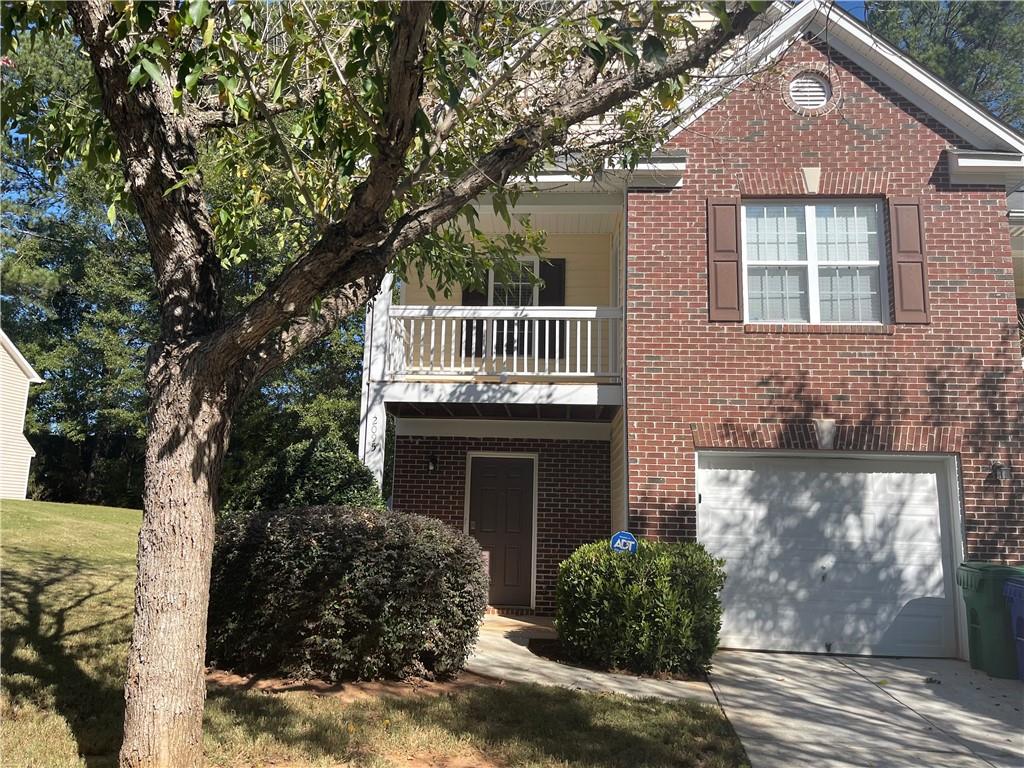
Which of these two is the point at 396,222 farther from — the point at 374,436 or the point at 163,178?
the point at 374,436

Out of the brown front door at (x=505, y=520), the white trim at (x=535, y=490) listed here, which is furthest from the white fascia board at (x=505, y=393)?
the brown front door at (x=505, y=520)

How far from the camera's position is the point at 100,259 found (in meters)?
27.6

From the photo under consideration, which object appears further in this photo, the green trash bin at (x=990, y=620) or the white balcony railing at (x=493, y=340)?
the white balcony railing at (x=493, y=340)

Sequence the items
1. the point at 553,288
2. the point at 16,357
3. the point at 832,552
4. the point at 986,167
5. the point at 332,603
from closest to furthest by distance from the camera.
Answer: the point at 332,603 < the point at 832,552 < the point at 986,167 < the point at 553,288 < the point at 16,357

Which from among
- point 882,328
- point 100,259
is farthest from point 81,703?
point 100,259

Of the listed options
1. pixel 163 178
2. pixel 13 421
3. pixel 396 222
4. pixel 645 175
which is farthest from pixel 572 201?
pixel 13 421

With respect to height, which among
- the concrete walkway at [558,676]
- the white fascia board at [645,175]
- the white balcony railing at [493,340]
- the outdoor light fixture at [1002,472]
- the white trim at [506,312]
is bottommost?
the concrete walkway at [558,676]

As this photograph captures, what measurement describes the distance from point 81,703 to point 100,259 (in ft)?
86.0

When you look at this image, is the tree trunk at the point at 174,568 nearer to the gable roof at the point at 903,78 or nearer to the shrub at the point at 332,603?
the shrub at the point at 332,603

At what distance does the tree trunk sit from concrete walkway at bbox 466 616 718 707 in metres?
3.35

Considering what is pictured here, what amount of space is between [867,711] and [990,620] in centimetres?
243

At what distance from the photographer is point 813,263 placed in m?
9.31

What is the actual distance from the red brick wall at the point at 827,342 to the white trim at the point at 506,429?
2304 millimetres

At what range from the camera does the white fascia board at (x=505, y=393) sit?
32.1 ft
